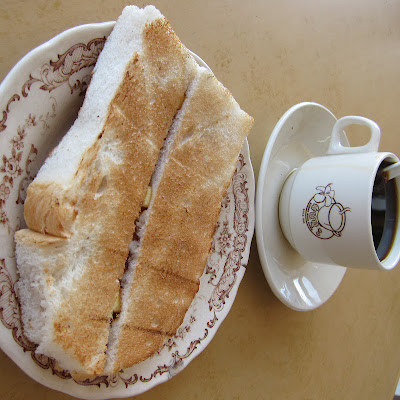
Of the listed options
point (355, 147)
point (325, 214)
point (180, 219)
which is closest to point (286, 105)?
point (355, 147)

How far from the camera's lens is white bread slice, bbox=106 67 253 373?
0.73 metres

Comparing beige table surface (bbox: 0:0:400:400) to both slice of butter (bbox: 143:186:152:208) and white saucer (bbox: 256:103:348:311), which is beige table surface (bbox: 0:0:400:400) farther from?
slice of butter (bbox: 143:186:152:208)

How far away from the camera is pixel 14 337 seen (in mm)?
633

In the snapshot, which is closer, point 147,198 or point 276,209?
point 147,198

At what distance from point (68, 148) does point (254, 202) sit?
1.49ft

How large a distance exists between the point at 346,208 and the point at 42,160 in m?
0.60

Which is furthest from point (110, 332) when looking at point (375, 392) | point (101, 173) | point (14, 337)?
point (375, 392)

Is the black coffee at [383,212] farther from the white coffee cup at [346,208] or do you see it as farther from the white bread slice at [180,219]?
the white bread slice at [180,219]

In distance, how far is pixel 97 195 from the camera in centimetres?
67

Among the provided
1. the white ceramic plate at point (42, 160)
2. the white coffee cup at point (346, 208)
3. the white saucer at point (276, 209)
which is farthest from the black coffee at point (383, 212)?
the white ceramic plate at point (42, 160)

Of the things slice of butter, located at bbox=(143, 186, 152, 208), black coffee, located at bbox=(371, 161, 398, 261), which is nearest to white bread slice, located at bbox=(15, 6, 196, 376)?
slice of butter, located at bbox=(143, 186, 152, 208)

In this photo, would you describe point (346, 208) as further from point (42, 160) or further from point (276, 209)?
point (42, 160)

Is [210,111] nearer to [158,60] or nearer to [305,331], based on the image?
[158,60]

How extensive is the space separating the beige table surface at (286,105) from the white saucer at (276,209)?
58 millimetres
